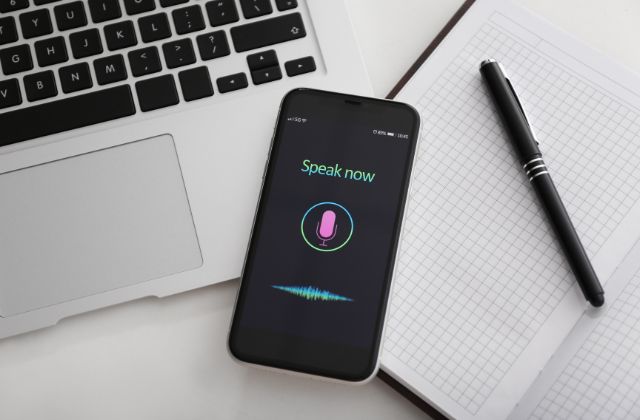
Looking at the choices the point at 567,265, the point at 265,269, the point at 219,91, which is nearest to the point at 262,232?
the point at 265,269

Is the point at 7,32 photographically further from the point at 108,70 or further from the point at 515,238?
the point at 515,238

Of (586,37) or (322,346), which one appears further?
(586,37)

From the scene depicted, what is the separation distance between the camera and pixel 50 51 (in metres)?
0.56

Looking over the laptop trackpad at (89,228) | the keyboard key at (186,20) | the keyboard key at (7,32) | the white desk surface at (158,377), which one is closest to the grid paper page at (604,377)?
the white desk surface at (158,377)

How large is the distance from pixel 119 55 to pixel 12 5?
109mm

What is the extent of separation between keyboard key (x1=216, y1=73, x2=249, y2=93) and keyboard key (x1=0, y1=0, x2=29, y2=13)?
0.19 metres

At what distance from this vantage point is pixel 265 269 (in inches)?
21.2

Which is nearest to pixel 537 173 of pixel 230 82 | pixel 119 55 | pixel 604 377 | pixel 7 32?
pixel 604 377

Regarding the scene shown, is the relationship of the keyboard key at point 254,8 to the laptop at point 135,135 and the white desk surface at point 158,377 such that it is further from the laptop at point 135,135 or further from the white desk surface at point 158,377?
the white desk surface at point 158,377

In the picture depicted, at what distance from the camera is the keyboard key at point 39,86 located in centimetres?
56

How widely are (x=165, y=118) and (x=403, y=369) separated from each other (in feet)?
1.00

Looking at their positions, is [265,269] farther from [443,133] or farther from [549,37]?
[549,37]

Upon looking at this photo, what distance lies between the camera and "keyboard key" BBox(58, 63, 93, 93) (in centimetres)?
56

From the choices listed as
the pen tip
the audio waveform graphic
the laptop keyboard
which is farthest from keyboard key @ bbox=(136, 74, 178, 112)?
the pen tip
